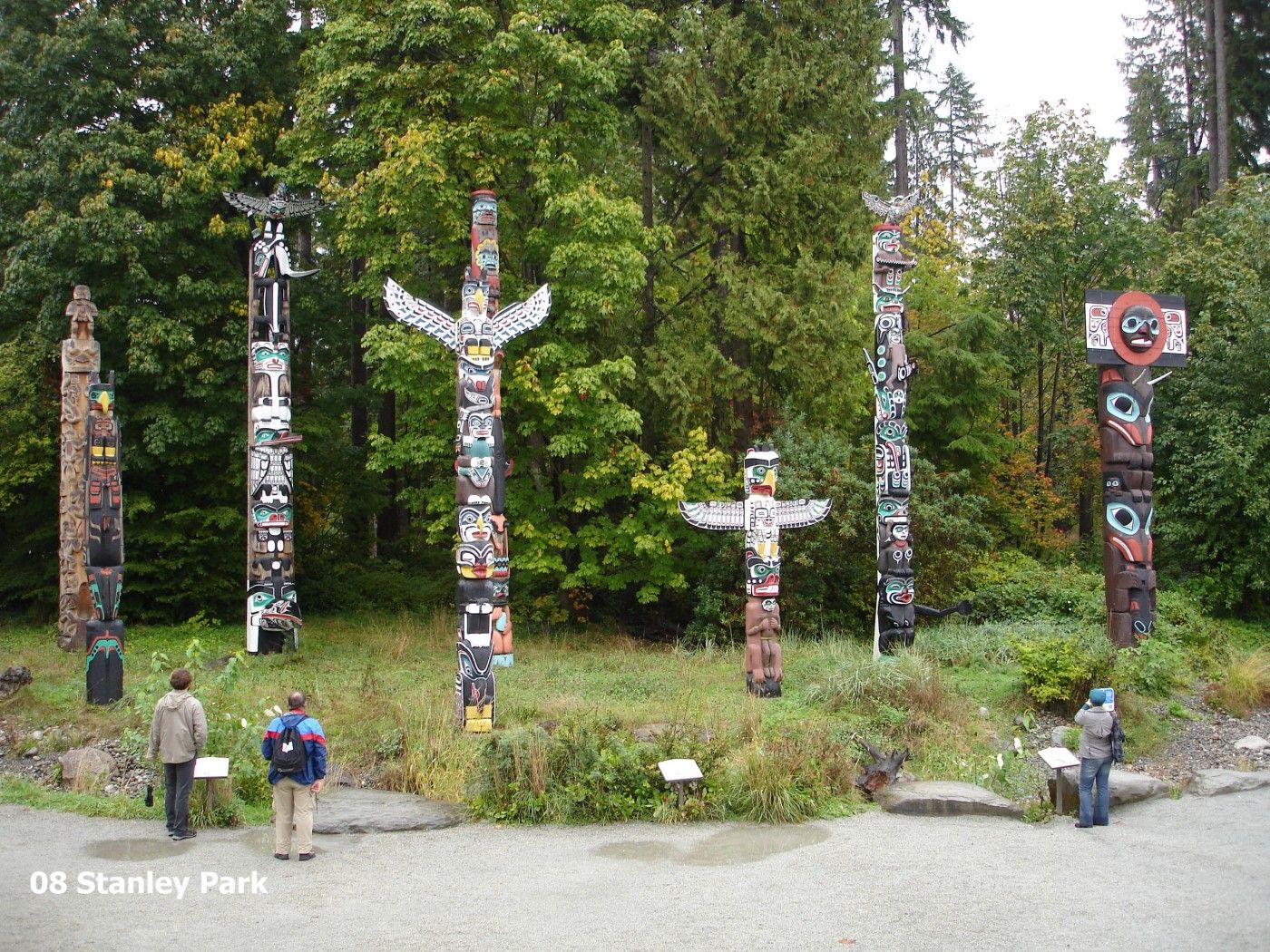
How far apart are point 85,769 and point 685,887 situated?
226 inches

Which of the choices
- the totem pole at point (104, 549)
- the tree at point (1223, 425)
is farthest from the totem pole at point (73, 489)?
the tree at point (1223, 425)

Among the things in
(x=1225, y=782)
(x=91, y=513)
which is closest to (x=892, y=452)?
(x=1225, y=782)

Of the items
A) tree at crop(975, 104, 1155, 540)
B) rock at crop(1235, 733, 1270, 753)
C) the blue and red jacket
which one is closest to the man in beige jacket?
the blue and red jacket

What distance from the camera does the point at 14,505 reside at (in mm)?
18641

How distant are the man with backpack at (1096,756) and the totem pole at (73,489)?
12.5 m

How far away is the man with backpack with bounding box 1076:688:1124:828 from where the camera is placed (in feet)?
26.9

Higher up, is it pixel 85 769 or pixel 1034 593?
pixel 1034 593

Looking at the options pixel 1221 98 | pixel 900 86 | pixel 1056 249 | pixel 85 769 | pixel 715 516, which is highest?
pixel 900 86

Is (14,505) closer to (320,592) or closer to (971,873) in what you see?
(320,592)

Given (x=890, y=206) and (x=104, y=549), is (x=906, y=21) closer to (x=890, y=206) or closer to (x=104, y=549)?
(x=890, y=206)

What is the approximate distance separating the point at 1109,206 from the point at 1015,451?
17.7 feet

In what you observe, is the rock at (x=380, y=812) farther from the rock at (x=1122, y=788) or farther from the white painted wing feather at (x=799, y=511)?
the white painted wing feather at (x=799, y=511)

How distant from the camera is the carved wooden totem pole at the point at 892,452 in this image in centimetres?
1372

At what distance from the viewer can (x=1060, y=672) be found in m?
11.0
